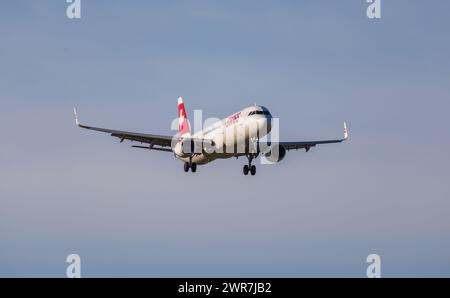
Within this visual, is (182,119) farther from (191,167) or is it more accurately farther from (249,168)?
(249,168)

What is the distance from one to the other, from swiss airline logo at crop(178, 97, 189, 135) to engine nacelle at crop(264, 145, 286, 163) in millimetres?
17514

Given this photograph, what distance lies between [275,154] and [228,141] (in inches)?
278

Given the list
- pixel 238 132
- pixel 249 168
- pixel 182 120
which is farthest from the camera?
pixel 182 120

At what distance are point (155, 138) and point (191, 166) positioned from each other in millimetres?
4471

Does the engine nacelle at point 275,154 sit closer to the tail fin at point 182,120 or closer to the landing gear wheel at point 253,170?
the landing gear wheel at point 253,170

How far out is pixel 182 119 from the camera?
350 ft

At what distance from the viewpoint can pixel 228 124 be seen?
84.0 metres

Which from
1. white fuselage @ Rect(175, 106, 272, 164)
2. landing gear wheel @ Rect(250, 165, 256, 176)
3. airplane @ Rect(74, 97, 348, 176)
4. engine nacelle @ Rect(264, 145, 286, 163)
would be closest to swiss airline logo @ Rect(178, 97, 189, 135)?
airplane @ Rect(74, 97, 348, 176)

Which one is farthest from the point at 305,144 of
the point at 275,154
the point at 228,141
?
the point at 228,141
